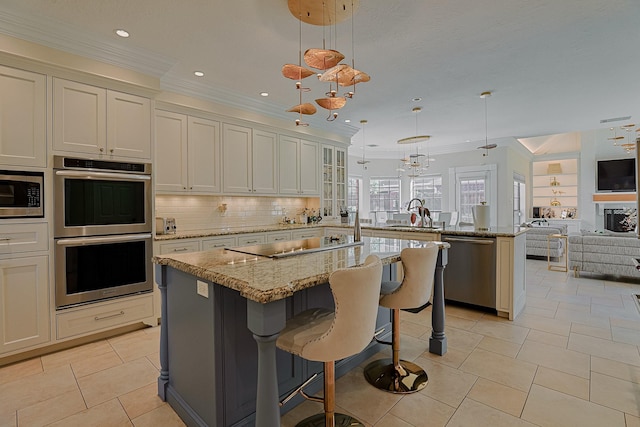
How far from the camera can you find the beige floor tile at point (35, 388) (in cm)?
209

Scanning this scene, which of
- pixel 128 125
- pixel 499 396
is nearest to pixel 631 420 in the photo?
pixel 499 396

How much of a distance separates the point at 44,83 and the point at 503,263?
4815 mm

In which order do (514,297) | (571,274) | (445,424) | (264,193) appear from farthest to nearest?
(571,274)
(264,193)
(514,297)
(445,424)

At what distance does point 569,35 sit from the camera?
2885 millimetres

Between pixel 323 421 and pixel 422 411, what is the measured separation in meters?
0.64

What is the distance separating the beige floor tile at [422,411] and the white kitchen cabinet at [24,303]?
9.83 ft

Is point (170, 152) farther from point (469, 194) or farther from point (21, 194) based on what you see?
point (469, 194)

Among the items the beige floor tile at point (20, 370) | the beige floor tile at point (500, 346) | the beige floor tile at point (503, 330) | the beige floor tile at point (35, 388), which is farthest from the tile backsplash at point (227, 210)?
the beige floor tile at point (500, 346)

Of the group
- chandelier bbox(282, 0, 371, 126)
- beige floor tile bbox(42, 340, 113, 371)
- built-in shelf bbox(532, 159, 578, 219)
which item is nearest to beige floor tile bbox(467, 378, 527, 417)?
chandelier bbox(282, 0, 371, 126)

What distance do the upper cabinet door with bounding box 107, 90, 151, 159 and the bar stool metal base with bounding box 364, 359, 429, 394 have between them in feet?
9.89

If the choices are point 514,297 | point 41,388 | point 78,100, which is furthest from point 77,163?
point 514,297

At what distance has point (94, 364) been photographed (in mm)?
2598

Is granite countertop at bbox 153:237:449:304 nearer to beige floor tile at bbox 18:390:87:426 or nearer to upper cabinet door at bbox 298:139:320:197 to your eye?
beige floor tile at bbox 18:390:87:426

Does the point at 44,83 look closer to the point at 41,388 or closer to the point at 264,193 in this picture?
the point at 41,388
